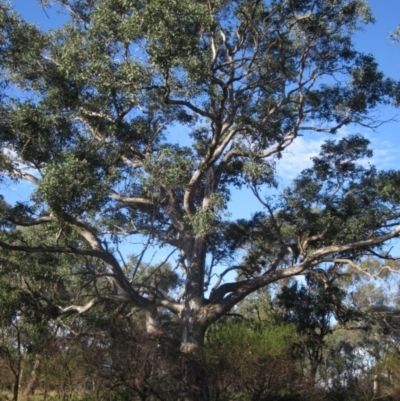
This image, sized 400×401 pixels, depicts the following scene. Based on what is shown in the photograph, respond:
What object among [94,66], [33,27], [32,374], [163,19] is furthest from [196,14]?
[32,374]

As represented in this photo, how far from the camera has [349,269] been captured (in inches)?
915

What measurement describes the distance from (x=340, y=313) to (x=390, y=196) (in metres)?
5.07

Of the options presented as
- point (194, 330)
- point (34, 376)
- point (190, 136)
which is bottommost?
point (34, 376)

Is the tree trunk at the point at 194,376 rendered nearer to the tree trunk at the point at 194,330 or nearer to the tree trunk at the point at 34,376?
the tree trunk at the point at 194,330

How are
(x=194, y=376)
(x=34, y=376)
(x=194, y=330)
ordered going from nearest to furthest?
1. (x=34, y=376)
2. (x=194, y=376)
3. (x=194, y=330)

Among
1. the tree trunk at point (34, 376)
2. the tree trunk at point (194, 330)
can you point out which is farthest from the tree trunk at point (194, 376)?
the tree trunk at point (34, 376)

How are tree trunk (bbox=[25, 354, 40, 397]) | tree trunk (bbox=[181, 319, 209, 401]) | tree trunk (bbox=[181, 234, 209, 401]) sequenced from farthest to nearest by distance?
tree trunk (bbox=[181, 234, 209, 401]) → tree trunk (bbox=[181, 319, 209, 401]) → tree trunk (bbox=[25, 354, 40, 397])

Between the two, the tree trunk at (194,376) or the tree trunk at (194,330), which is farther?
the tree trunk at (194,330)

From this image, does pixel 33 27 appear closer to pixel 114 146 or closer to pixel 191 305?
pixel 114 146

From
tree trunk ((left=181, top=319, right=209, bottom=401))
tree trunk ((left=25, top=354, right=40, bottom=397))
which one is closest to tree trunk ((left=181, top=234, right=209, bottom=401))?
tree trunk ((left=181, top=319, right=209, bottom=401))

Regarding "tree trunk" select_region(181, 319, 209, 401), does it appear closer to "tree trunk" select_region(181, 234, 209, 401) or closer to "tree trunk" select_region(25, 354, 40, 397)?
"tree trunk" select_region(181, 234, 209, 401)

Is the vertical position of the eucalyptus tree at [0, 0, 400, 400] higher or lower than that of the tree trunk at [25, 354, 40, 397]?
higher

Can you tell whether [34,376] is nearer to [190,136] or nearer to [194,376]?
[194,376]

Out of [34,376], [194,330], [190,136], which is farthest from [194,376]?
[190,136]
